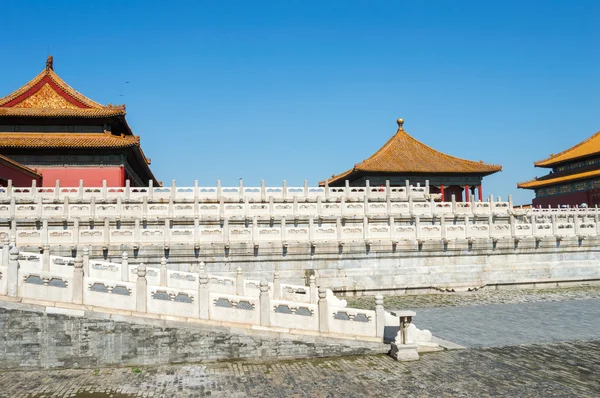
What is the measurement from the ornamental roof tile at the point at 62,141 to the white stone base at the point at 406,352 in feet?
78.1

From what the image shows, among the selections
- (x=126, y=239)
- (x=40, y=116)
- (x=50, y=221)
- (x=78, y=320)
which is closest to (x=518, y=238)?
(x=126, y=239)

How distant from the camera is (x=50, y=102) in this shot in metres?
32.7

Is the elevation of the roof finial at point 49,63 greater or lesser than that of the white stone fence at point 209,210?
greater

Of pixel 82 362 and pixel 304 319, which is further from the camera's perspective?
pixel 304 319

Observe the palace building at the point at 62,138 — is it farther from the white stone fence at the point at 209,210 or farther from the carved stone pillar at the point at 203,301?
the carved stone pillar at the point at 203,301

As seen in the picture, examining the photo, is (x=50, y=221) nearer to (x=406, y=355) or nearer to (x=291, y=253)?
(x=291, y=253)

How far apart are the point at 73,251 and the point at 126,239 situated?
1859mm

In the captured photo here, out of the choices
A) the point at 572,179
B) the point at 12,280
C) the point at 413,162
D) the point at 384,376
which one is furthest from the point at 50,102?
the point at 572,179

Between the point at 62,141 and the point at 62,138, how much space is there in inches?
27.1

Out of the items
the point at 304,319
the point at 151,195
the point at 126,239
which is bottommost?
the point at 304,319

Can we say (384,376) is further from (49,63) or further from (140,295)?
(49,63)

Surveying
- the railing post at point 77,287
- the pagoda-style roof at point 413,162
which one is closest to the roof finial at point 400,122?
the pagoda-style roof at point 413,162

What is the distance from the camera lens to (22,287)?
10406 mm

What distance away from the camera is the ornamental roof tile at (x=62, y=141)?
96.0 feet
